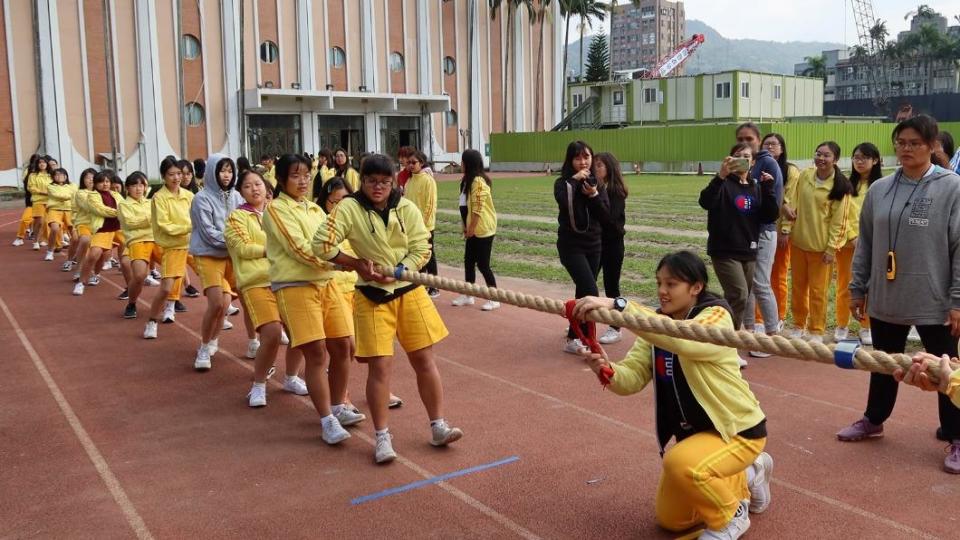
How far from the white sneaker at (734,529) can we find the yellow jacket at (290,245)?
2.77m

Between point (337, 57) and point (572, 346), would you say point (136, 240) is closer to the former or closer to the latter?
point (572, 346)

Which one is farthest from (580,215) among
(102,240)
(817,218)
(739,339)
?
(102,240)

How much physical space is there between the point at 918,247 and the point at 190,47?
3769 centimetres

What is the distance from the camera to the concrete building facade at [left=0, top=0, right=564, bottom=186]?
33.5m

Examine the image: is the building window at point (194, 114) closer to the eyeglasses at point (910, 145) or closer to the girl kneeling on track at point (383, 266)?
the girl kneeling on track at point (383, 266)

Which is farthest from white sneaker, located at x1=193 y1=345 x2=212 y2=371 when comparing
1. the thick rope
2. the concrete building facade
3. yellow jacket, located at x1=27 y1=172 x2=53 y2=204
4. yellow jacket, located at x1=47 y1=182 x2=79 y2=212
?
the concrete building facade

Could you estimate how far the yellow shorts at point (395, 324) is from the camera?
16.2 feet

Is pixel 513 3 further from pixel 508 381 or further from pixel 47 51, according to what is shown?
pixel 508 381

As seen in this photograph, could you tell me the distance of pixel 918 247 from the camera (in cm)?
472

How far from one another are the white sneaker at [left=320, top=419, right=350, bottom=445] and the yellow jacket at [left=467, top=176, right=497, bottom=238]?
14.5ft

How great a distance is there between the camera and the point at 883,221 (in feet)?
16.1

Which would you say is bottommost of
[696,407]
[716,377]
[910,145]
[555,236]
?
[555,236]

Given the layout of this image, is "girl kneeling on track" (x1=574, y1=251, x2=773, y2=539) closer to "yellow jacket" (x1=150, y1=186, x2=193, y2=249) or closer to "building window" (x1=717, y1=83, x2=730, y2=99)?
"yellow jacket" (x1=150, y1=186, x2=193, y2=249)

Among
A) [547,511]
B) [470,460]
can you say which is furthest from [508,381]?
[547,511]
